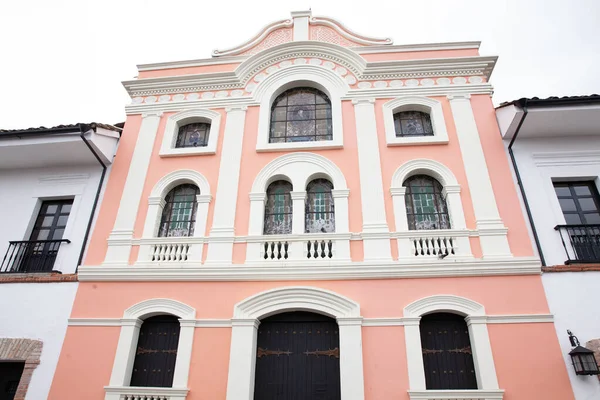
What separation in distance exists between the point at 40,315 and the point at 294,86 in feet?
27.4

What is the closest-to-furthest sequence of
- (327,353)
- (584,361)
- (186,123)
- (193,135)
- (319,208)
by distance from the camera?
(584,361) < (327,353) < (319,208) < (193,135) < (186,123)

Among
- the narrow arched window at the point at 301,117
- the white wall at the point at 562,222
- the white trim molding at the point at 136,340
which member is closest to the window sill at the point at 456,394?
the white wall at the point at 562,222

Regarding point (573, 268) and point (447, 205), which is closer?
point (573, 268)

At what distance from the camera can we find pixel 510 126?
9.15 metres

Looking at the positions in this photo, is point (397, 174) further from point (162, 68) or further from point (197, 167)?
point (162, 68)

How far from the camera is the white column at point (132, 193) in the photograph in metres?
8.90

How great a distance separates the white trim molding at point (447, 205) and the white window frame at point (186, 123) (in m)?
4.71

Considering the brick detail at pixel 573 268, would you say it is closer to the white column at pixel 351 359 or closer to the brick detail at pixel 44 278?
the white column at pixel 351 359

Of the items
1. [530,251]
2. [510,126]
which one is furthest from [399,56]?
[530,251]

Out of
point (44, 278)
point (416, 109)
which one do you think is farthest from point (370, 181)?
point (44, 278)

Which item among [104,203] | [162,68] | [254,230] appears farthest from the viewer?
[162,68]

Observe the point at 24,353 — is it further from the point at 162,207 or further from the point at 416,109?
the point at 416,109

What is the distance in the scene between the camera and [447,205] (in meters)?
8.90

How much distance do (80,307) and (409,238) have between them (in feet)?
23.8
